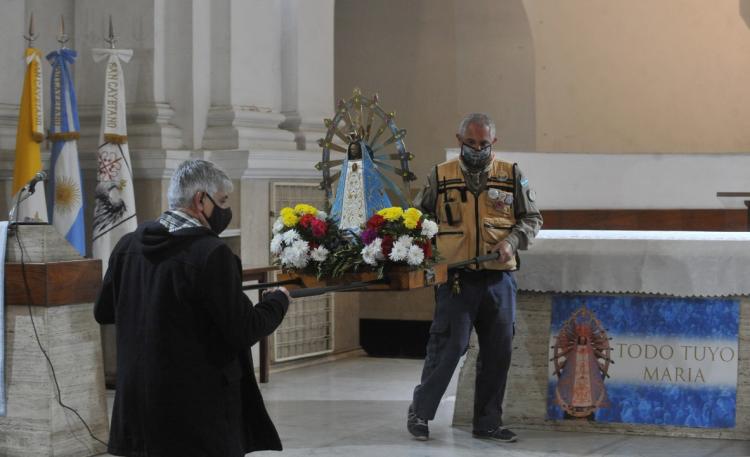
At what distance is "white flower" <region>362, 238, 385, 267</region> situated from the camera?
6254 millimetres

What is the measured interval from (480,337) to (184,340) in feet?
10.3

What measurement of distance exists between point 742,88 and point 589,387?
325 inches

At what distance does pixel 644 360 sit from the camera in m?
7.55

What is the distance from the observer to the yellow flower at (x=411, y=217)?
251 inches

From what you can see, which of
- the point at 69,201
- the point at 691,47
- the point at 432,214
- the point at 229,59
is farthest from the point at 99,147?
the point at 691,47

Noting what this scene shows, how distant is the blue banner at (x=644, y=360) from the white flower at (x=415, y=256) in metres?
1.70

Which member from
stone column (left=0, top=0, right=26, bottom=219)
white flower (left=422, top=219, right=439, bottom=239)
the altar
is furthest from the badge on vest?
stone column (left=0, top=0, right=26, bottom=219)

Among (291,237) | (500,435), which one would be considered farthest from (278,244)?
(500,435)

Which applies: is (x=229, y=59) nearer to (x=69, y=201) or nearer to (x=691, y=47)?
(x=69, y=201)

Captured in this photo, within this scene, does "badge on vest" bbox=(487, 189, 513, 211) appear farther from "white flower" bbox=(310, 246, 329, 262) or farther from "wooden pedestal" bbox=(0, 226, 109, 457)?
"wooden pedestal" bbox=(0, 226, 109, 457)

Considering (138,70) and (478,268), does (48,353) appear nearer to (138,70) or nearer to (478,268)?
(478,268)

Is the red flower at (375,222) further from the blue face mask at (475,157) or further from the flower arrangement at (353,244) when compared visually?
the blue face mask at (475,157)

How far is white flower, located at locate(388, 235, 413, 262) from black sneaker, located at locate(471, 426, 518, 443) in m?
1.57

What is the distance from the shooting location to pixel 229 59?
1045cm
